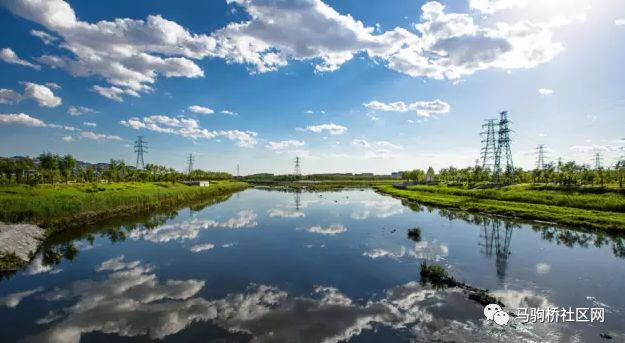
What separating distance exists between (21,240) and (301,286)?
22738 millimetres

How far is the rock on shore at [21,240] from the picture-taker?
23625 mm

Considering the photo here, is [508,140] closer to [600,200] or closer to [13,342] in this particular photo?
[600,200]

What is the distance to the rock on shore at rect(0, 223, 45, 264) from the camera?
23.6 meters

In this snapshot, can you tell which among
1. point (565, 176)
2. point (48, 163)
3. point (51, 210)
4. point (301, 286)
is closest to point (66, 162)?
point (48, 163)

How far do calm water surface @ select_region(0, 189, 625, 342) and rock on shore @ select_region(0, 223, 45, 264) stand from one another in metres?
1.06

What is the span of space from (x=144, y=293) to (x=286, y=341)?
30.7 ft

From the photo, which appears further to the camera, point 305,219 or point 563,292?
point 305,219

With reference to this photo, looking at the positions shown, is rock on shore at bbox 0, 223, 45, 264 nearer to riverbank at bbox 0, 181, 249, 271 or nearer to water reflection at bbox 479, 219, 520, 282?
riverbank at bbox 0, 181, 249, 271

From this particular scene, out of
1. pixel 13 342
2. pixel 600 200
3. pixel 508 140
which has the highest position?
pixel 508 140

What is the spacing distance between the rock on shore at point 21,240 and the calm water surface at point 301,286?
1.06m

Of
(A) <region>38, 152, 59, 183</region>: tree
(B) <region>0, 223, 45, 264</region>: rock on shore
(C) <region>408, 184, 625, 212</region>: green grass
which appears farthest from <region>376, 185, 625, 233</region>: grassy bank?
(A) <region>38, 152, 59, 183</region>: tree

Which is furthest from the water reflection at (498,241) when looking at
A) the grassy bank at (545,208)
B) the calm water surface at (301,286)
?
the grassy bank at (545,208)

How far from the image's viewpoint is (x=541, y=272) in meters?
21.7

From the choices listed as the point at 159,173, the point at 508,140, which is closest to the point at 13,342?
the point at 508,140
